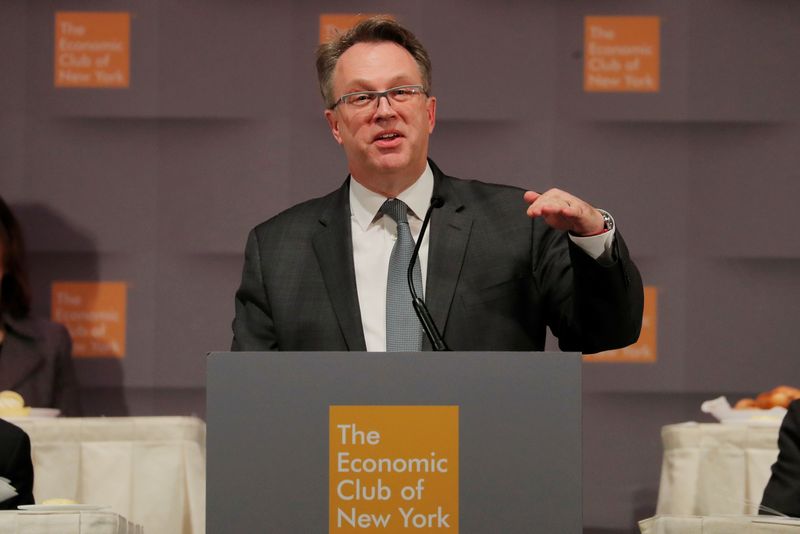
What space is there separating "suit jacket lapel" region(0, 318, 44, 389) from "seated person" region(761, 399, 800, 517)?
238 cm

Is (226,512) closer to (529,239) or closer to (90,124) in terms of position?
(529,239)

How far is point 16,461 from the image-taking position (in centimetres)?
227

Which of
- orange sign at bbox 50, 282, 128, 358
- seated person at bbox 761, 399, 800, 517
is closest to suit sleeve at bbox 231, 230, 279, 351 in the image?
seated person at bbox 761, 399, 800, 517

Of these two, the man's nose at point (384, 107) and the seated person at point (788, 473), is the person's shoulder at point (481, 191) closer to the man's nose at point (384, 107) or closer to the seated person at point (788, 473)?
the man's nose at point (384, 107)

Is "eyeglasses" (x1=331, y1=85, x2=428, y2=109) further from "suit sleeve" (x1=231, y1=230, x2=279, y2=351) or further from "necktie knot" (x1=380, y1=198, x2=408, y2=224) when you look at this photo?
"suit sleeve" (x1=231, y1=230, x2=279, y2=351)

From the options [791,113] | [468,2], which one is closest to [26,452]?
[468,2]

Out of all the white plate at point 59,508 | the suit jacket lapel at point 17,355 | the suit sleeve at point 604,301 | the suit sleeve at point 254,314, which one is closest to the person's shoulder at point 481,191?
the suit sleeve at point 604,301

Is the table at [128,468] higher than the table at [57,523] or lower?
lower

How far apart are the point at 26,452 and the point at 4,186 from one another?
5.89 ft

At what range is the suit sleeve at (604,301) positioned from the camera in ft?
6.05

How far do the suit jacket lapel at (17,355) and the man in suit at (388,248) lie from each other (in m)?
1.71

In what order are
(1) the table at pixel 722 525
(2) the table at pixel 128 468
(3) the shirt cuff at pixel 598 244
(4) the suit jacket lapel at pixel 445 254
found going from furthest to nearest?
(2) the table at pixel 128 468, (4) the suit jacket lapel at pixel 445 254, (3) the shirt cuff at pixel 598 244, (1) the table at pixel 722 525

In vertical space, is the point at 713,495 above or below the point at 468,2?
below

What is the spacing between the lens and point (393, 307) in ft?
6.86
